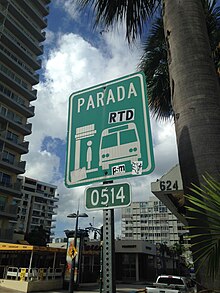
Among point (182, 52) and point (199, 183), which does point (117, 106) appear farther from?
point (182, 52)

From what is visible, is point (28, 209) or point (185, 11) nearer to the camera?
point (185, 11)

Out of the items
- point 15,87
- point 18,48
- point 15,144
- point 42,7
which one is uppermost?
point 42,7

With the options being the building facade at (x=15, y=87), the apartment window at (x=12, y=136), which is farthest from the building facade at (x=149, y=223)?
the apartment window at (x=12, y=136)

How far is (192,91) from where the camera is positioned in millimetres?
2410

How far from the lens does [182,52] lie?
2.61m

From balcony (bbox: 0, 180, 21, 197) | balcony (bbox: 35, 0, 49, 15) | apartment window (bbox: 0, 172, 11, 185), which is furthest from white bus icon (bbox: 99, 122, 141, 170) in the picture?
balcony (bbox: 35, 0, 49, 15)

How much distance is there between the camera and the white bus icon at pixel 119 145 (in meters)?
1.81

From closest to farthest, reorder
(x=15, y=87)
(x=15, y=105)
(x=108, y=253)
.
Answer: (x=108, y=253), (x=15, y=105), (x=15, y=87)

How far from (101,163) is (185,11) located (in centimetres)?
181

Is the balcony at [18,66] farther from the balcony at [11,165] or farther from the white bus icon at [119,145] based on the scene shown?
the white bus icon at [119,145]

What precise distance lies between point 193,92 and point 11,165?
35134 millimetres

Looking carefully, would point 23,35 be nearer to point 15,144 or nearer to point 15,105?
point 15,105

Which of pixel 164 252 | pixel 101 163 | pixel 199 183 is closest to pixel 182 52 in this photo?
pixel 199 183

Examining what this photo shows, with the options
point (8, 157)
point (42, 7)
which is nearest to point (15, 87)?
point (8, 157)
